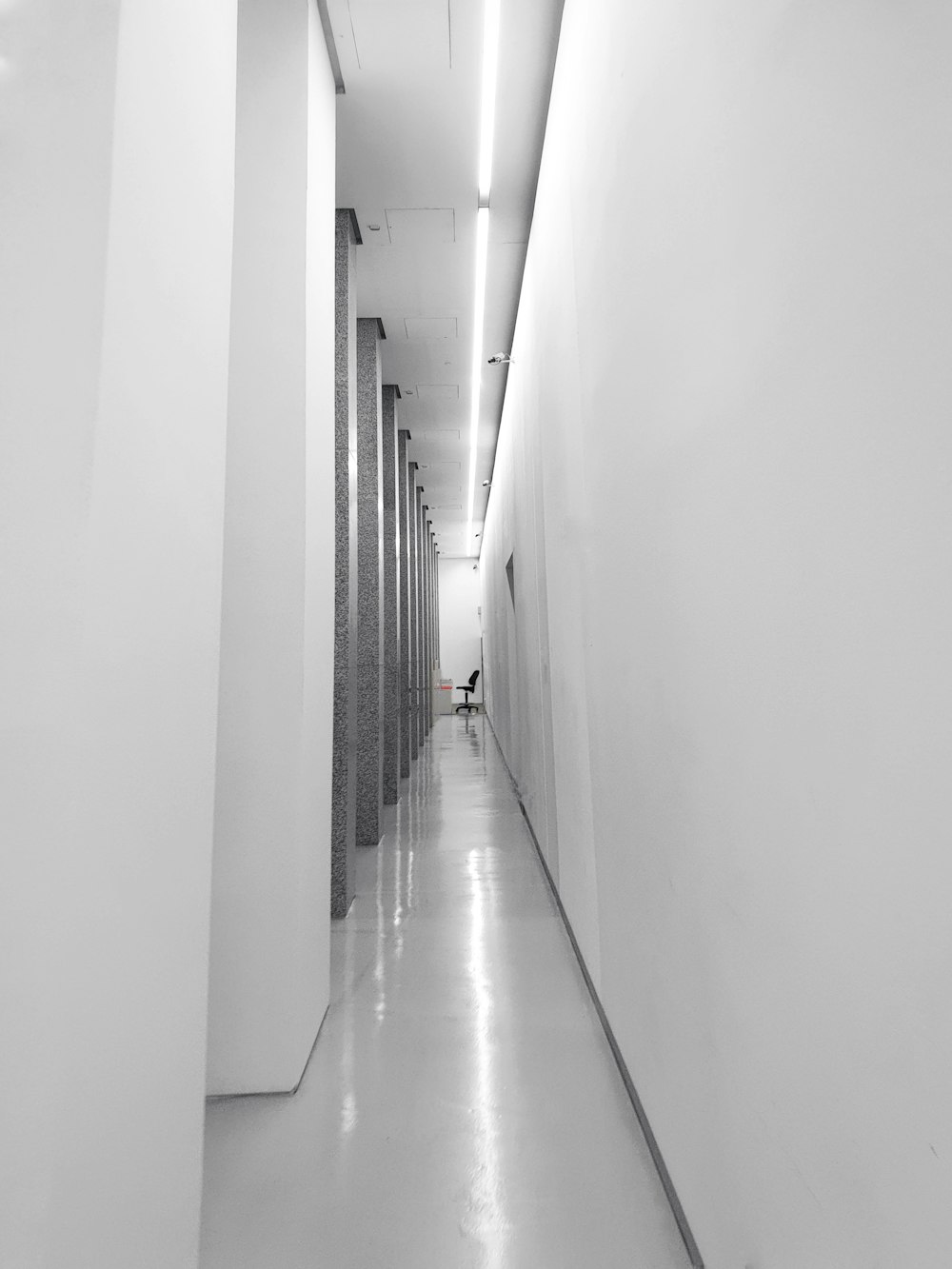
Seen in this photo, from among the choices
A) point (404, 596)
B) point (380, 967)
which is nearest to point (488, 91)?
point (380, 967)

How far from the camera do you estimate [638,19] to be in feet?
5.24

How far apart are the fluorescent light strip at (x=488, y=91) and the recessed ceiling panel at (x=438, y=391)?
9.15 feet

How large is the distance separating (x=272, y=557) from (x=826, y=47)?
1738mm

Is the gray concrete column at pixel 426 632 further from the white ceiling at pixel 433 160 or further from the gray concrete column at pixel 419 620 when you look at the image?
the white ceiling at pixel 433 160

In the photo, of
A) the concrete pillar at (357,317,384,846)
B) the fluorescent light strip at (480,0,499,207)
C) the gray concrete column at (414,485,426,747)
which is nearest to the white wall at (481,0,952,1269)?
the fluorescent light strip at (480,0,499,207)

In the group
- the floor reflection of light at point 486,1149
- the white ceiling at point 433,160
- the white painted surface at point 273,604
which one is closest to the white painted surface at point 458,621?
the white ceiling at point 433,160

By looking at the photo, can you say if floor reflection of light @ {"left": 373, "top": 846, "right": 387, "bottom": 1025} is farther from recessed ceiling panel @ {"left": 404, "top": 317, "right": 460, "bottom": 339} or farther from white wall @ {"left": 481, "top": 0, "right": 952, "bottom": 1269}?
recessed ceiling panel @ {"left": 404, "top": 317, "right": 460, "bottom": 339}

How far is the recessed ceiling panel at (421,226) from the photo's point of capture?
4.22 m

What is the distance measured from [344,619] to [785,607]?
9.77 feet

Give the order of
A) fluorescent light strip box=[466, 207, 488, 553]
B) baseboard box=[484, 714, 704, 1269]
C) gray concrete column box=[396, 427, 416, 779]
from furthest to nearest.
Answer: gray concrete column box=[396, 427, 416, 779], fluorescent light strip box=[466, 207, 488, 553], baseboard box=[484, 714, 704, 1269]

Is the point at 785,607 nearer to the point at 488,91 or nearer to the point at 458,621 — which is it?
the point at 488,91

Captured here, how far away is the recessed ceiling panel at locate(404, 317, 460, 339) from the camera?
18.2ft

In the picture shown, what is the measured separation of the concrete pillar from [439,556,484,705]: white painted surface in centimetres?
1236

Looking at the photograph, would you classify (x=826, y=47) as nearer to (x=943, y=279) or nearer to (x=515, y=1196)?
(x=943, y=279)
